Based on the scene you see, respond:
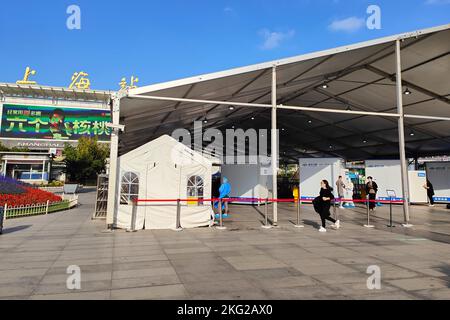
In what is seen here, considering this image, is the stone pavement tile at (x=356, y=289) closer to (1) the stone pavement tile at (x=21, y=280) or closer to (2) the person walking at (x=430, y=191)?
(1) the stone pavement tile at (x=21, y=280)

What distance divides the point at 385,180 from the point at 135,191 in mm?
16935

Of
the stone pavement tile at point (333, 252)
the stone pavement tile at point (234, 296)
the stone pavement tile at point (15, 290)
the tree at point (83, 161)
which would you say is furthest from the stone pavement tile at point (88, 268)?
the tree at point (83, 161)

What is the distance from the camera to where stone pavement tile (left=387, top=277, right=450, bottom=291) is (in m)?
4.43

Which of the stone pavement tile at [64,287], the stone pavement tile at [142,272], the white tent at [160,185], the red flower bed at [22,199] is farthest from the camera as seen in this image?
the red flower bed at [22,199]

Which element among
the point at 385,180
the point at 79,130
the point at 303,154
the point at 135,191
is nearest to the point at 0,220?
the point at 135,191

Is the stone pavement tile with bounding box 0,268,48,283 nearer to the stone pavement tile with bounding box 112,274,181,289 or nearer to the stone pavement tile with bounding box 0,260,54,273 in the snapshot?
the stone pavement tile with bounding box 0,260,54,273

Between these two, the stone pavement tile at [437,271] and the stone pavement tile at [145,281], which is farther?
the stone pavement tile at [437,271]

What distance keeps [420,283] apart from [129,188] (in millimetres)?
8247

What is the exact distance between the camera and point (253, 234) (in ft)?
29.9

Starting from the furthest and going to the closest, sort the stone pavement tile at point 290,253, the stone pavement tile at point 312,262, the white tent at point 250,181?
the white tent at point 250,181, the stone pavement tile at point 290,253, the stone pavement tile at point 312,262

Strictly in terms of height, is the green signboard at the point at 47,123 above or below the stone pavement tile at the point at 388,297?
above

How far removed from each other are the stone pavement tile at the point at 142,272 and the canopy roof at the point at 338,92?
6.08 meters

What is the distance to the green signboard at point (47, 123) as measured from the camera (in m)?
58.8

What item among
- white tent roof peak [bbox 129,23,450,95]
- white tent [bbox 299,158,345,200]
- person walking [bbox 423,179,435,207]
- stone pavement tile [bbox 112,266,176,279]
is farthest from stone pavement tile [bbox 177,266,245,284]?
person walking [bbox 423,179,435,207]
